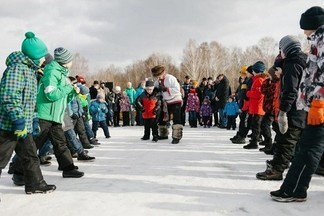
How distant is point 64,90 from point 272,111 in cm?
396

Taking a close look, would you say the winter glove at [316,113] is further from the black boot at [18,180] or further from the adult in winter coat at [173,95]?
the adult in winter coat at [173,95]

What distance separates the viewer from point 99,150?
7.30 m

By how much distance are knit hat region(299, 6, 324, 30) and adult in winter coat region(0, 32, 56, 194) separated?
2.91 m

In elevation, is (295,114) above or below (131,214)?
above

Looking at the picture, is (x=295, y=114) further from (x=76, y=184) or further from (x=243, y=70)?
(x=243, y=70)

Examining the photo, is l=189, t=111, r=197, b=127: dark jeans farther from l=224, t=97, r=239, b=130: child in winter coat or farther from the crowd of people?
the crowd of people

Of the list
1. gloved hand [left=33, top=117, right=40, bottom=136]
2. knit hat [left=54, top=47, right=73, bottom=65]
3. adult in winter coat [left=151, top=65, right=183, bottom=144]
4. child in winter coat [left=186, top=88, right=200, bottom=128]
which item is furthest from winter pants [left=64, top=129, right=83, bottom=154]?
child in winter coat [left=186, top=88, right=200, bottom=128]

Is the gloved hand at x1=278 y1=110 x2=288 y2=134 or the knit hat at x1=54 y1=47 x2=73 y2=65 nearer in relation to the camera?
the gloved hand at x1=278 y1=110 x2=288 y2=134

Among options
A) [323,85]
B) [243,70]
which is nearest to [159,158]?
[323,85]

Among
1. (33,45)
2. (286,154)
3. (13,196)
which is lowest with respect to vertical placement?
(13,196)

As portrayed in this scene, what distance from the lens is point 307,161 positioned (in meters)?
3.27

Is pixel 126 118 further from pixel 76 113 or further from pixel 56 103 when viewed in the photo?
pixel 56 103

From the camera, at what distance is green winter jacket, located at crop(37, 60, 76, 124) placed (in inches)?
169

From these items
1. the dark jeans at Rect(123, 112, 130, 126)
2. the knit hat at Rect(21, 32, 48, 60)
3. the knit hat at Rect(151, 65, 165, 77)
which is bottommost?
the dark jeans at Rect(123, 112, 130, 126)
